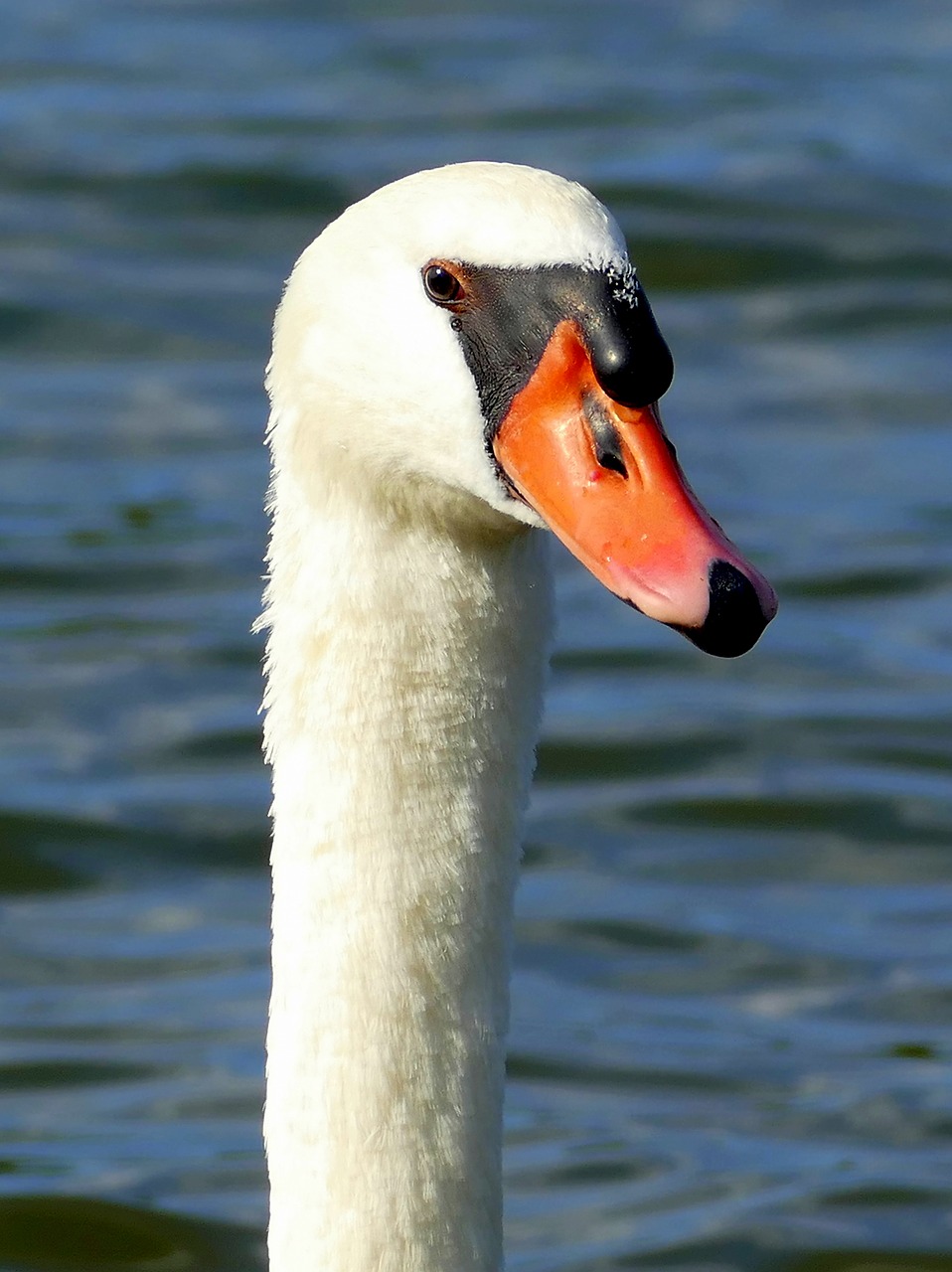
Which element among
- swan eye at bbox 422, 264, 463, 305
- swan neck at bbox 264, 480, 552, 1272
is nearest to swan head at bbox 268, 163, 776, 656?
swan eye at bbox 422, 264, 463, 305

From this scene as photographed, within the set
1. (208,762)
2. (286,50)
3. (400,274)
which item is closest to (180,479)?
(208,762)

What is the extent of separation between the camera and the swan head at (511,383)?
3.41 meters

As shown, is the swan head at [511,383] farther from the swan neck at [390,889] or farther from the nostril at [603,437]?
the swan neck at [390,889]

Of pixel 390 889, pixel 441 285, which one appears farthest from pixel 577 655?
pixel 441 285

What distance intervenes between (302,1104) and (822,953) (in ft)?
10.4

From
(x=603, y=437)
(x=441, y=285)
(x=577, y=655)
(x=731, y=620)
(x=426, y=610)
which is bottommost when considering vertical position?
(x=731, y=620)

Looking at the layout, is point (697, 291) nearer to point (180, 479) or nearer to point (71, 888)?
point (180, 479)

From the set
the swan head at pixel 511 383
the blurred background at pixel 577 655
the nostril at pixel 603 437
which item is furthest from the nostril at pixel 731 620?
the blurred background at pixel 577 655

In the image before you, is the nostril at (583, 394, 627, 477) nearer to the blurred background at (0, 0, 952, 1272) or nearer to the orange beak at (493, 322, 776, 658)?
the orange beak at (493, 322, 776, 658)

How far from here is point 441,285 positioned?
11.6 ft

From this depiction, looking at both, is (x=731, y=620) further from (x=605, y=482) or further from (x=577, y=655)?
(x=577, y=655)

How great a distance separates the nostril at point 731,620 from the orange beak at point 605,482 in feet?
0.19

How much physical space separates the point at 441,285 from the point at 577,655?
4998mm

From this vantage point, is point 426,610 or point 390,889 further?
point 390,889
